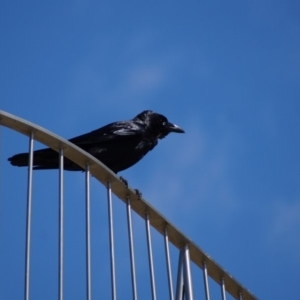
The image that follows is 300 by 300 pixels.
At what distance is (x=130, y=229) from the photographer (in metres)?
6.02

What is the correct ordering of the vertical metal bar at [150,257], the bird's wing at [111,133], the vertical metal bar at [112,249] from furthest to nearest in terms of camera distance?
the bird's wing at [111,133]
the vertical metal bar at [150,257]
the vertical metal bar at [112,249]

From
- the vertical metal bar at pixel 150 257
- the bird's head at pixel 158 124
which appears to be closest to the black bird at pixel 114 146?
the bird's head at pixel 158 124

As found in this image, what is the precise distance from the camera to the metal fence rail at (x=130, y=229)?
5.28 m

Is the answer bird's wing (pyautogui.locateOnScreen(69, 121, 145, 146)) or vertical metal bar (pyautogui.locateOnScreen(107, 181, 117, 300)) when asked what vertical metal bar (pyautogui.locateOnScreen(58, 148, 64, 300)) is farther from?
bird's wing (pyautogui.locateOnScreen(69, 121, 145, 146))

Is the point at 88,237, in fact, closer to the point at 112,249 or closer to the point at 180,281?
the point at 112,249

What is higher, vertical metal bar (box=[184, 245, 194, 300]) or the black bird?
the black bird

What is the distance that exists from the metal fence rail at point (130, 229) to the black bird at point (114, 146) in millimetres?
2019

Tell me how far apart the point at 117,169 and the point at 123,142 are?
318 mm

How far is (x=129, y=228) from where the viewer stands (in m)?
6.03

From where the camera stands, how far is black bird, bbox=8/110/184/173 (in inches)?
338

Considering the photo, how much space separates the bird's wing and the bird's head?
446 mm

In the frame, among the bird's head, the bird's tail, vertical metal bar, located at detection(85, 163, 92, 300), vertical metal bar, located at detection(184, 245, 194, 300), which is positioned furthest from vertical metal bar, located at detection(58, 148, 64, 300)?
the bird's head

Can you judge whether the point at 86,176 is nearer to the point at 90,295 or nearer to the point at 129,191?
the point at 129,191

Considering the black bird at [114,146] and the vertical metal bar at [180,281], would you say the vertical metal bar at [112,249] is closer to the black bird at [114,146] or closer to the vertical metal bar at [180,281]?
the vertical metal bar at [180,281]
